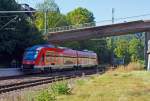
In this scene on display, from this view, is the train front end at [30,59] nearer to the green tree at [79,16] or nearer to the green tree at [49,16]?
the green tree at [49,16]

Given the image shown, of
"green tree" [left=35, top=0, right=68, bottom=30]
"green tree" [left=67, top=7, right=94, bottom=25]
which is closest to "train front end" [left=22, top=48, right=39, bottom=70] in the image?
"green tree" [left=35, top=0, right=68, bottom=30]

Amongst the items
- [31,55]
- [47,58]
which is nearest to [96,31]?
[47,58]

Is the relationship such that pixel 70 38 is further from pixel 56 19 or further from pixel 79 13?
pixel 79 13

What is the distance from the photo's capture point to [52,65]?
5431 cm

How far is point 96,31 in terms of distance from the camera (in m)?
79.9

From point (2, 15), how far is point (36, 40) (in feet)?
26.4

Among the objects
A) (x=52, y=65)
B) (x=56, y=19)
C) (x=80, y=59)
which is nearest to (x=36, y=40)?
(x=80, y=59)

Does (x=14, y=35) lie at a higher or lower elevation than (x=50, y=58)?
higher

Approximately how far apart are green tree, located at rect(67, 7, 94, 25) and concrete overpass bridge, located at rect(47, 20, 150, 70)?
39070 millimetres

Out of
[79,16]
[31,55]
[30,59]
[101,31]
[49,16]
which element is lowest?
[30,59]

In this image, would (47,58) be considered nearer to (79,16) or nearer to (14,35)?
(14,35)

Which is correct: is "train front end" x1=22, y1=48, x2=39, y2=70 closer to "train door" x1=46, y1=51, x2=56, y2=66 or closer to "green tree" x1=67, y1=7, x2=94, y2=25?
"train door" x1=46, y1=51, x2=56, y2=66

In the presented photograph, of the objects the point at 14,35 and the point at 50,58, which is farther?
the point at 14,35

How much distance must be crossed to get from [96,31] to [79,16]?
46.9 metres
